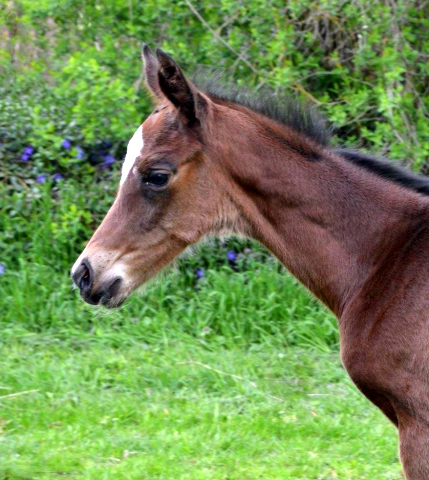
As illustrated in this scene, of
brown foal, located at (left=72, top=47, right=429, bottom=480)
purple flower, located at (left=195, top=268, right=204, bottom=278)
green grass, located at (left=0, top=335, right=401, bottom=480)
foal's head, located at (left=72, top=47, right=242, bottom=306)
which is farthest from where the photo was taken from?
purple flower, located at (left=195, top=268, right=204, bottom=278)

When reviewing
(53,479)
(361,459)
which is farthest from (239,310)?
(53,479)

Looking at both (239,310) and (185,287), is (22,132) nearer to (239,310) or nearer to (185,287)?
(185,287)

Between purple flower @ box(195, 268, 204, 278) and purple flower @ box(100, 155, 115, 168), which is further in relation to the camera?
purple flower @ box(100, 155, 115, 168)

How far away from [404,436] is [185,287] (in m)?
3.56

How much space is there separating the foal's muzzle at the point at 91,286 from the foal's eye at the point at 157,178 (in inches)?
→ 16.5

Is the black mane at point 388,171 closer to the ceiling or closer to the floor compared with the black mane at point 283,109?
closer to the floor

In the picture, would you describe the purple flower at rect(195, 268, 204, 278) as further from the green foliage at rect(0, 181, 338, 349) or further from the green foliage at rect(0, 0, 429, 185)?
the green foliage at rect(0, 0, 429, 185)

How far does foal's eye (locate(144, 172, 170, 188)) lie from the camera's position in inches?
137

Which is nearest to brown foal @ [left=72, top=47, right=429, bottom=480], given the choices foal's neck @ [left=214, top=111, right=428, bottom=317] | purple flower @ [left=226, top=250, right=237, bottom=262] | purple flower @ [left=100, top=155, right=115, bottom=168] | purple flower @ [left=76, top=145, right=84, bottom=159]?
foal's neck @ [left=214, top=111, right=428, bottom=317]

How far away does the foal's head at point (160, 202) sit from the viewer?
3.48 meters

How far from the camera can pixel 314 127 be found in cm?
A: 357

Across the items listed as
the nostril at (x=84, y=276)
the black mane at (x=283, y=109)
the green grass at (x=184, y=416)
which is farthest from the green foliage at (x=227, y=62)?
the nostril at (x=84, y=276)

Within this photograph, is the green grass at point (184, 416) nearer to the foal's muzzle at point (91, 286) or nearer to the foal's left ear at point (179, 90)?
the foal's muzzle at point (91, 286)

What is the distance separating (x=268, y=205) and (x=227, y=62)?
3.71 m
